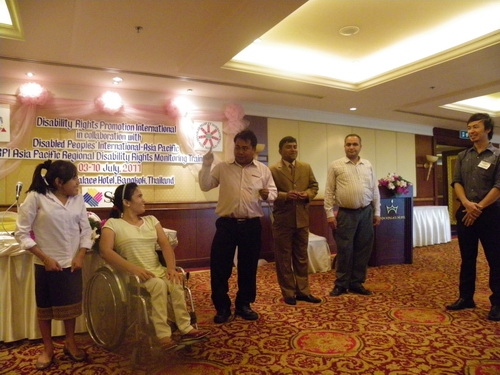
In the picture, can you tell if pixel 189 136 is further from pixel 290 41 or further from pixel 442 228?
pixel 442 228

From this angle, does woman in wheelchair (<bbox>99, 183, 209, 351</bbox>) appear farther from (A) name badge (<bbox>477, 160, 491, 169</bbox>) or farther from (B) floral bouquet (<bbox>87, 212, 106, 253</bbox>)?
(A) name badge (<bbox>477, 160, 491, 169</bbox>)

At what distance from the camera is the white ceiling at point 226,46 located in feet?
9.84

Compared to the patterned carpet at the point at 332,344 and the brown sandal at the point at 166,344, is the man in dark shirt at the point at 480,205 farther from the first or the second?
A: the brown sandal at the point at 166,344

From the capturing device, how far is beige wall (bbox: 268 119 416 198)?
628 cm

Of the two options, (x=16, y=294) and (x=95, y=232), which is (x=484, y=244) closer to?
(x=95, y=232)

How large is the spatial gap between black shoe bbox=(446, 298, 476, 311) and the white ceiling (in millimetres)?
2563

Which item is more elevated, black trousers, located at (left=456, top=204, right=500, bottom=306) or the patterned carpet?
black trousers, located at (left=456, top=204, right=500, bottom=306)

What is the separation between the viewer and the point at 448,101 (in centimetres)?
598

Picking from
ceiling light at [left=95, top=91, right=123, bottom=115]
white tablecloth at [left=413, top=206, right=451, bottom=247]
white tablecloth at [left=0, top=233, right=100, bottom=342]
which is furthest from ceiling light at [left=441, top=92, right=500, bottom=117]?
white tablecloth at [left=0, top=233, right=100, bottom=342]

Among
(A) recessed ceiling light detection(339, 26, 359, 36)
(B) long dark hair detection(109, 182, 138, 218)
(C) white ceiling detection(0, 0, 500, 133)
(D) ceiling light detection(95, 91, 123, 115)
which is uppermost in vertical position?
(A) recessed ceiling light detection(339, 26, 359, 36)

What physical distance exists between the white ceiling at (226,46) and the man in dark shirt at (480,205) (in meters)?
1.46

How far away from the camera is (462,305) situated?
305 centimetres

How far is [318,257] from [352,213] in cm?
150

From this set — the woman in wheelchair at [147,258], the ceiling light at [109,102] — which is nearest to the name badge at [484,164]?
the woman in wheelchair at [147,258]
